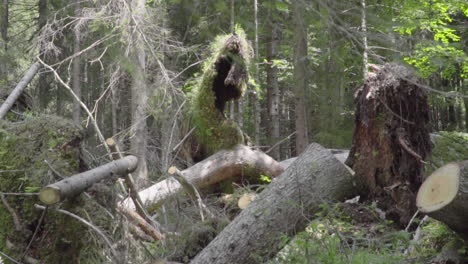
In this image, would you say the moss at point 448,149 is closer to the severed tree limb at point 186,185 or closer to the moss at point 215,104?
the moss at point 215,104

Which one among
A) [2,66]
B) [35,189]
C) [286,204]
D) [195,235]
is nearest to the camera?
[35,189]

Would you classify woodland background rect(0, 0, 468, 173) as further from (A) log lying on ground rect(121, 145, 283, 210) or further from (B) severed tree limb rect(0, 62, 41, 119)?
(A) log lying on ground rect(121, 145, 283, 210)

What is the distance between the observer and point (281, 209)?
5.63m

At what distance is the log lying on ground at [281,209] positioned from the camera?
209 inches

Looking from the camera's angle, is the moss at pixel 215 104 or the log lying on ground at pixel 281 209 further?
the moss at pixel 215 104

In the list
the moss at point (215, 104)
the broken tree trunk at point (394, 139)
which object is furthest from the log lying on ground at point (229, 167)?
the broken tree trunk at point (394, 139)

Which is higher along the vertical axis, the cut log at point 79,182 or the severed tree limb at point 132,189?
the cut log at point 79,182

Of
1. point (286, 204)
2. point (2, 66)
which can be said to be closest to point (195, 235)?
point (286, 204)

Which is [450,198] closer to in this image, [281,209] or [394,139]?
[281,209]

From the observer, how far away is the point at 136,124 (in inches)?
395

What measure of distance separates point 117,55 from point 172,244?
2510mm

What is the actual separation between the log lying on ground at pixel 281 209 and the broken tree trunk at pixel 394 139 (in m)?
0.45

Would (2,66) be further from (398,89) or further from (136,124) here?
(398,89)

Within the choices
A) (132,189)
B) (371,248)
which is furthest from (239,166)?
(371,248)
